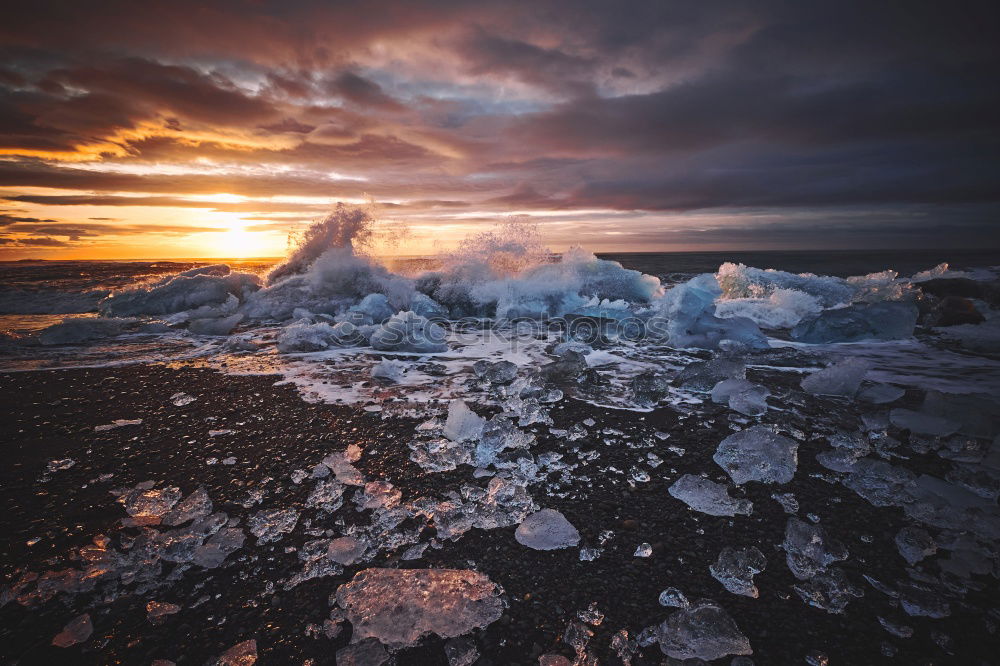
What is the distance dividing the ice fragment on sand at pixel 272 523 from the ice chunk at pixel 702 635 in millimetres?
1452

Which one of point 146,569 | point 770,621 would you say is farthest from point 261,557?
point 770,621

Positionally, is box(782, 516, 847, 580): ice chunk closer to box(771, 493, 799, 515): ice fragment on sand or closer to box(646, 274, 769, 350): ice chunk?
box(771, 493, 799, 515): ice fragment on sand

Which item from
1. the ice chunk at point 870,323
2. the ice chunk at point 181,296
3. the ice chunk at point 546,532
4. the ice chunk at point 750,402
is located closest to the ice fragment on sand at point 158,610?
the ice chunk at point 546,532

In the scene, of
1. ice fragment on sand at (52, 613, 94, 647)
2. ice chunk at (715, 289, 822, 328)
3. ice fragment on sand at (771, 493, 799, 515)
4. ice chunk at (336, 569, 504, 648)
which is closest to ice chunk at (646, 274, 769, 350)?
ice chunk at (715, 289, 822, 328)

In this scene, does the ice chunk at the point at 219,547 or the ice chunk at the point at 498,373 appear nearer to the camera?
the ice chunk at the point at 219,547

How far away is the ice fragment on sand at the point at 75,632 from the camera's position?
1196mm

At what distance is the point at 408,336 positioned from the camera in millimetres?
4945

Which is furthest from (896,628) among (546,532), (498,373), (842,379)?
(498,373)

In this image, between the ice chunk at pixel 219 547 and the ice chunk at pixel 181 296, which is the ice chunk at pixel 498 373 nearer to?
the ice chunk at pixel 219 547

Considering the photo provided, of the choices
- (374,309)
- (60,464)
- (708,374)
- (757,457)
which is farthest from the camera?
(374,309)

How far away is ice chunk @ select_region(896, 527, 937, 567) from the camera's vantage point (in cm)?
149

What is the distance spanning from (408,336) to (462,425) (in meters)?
2.65

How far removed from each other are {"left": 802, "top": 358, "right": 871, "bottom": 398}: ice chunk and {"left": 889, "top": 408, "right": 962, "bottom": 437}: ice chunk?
1.47 ft

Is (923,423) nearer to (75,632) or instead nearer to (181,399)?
(75,632)
